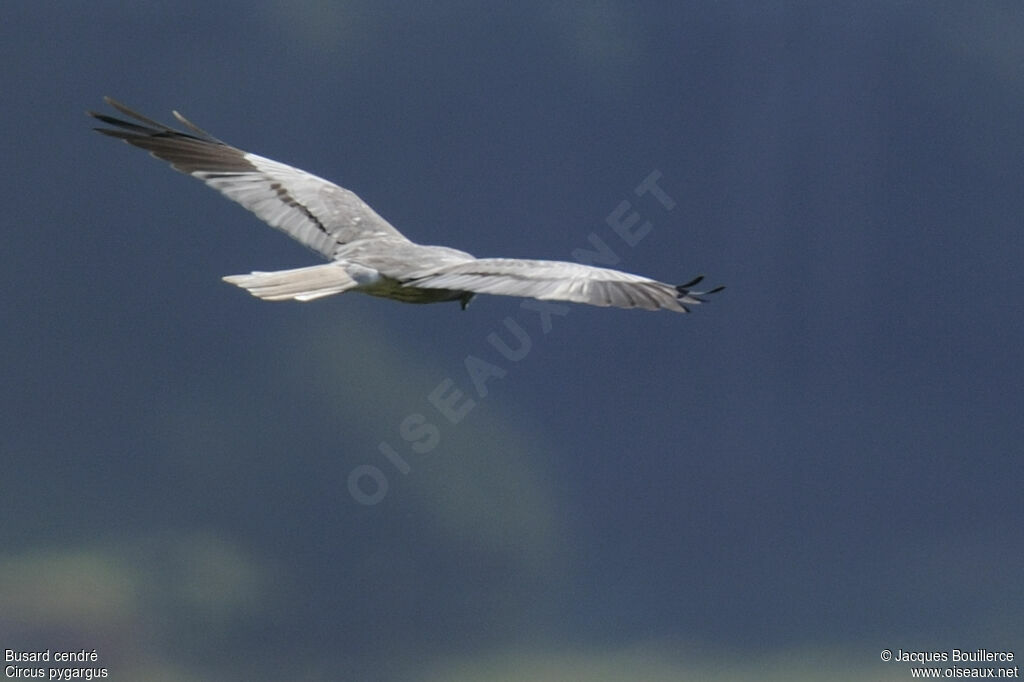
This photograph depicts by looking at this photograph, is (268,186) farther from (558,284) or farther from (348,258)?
(558,284)

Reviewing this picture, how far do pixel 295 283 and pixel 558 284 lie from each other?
1136mm

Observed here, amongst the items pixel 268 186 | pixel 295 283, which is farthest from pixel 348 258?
pixel 268 186

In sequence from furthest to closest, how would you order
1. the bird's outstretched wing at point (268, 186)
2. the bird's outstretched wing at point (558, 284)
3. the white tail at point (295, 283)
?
the bird's outstretched wing at point (268, 186), the white tail at point (295, 283), the bird's outstretched wing at point (558, 284)

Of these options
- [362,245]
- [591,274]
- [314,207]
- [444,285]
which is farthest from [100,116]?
[591,274]

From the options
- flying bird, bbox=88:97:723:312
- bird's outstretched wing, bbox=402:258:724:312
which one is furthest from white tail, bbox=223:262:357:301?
bird's outstretched wing, bbox=402:258:724:312

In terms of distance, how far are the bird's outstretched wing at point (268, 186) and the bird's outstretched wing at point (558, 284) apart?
0.90 m

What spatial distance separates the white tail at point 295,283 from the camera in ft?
17.4

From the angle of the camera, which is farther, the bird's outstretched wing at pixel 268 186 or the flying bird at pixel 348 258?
the bird's outstretched wing at pixel 268 186

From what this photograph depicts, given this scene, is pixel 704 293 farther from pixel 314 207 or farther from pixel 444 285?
pixel 314 207

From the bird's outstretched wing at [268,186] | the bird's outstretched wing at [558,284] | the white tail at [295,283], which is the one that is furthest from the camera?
the bird's outstretched wing at [268,186]

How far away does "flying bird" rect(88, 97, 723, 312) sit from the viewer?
5234 mm

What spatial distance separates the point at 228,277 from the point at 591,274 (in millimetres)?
1522

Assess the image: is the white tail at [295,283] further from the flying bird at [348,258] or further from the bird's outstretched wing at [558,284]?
the bird's outstretched wing at [558,284]

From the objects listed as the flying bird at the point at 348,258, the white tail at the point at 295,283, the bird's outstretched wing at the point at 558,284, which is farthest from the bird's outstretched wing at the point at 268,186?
the bird's outstretched wing at the point at 558,284
